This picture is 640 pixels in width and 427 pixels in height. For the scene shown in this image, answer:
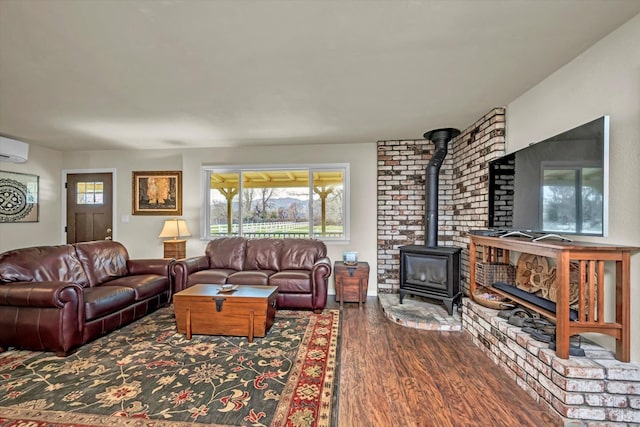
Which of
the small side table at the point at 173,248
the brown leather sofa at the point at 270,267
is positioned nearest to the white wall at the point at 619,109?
the brown leather sofa at the point at 270,267

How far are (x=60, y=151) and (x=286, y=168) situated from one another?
4044 millimetres

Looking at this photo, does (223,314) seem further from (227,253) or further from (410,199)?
(410,199)

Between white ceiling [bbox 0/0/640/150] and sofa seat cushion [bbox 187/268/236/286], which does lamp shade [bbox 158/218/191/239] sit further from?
white ceiling [bbox 0/0/640/150]

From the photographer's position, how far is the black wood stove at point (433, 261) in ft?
11.2

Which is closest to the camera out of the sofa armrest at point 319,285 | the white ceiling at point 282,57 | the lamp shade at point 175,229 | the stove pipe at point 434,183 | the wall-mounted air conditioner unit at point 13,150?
the white ceiling at point 282,57

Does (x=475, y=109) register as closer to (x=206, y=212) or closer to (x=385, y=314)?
(x=385, y=314)

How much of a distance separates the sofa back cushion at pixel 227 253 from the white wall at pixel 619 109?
3.89m

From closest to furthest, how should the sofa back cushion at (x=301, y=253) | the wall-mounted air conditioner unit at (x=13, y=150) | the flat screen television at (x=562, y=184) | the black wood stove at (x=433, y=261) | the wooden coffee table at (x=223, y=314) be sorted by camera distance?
1. the flat screen television at (x=562, y=184)
2. the wooden coffee table at (x=223, y=314)
3. the black wood stove at (x=433, y=261)
4. the wall-mounted air conditioner unit at (x=13, y=150)
5. the sofa back cushion at (x=301, y=253)

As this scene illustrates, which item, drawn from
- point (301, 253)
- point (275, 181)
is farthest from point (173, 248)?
point (301, 253)

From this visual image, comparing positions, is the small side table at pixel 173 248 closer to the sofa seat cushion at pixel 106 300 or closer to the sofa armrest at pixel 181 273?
the sofa armrest at pixel 181 273

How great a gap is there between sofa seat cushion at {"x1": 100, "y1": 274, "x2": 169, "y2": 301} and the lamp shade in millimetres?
978

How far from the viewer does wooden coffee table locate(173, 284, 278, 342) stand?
A: 9.21ft

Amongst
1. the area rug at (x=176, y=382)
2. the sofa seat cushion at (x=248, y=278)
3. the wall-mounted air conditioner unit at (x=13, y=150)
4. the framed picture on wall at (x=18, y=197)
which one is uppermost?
the wall-mounted air conditioner unit at (x=13, y=150)

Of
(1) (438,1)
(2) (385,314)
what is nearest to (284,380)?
(2) (385,314)
